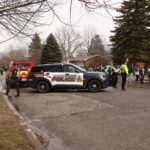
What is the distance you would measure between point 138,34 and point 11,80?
27074 millimetres

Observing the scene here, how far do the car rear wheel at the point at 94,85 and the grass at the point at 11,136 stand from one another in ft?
34.1

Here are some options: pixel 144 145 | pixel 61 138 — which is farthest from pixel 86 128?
pixel 144 145

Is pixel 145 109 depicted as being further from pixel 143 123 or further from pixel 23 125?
pixel 23 125

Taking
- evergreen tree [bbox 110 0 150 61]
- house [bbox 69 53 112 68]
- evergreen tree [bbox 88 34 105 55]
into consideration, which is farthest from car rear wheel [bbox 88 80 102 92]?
evergreen tree [bbox 88 34 105 55]

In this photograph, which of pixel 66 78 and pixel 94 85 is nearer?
pixel 94 85

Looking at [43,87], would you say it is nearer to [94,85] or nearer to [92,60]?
[94,85]

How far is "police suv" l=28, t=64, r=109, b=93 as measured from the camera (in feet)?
69.2

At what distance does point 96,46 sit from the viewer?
355 feet

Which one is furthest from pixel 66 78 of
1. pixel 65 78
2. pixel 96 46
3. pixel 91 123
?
pixel 96 46

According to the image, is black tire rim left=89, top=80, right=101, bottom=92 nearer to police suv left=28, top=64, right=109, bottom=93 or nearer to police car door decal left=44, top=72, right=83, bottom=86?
police suv left=28, top=64, right=109, bottom=93

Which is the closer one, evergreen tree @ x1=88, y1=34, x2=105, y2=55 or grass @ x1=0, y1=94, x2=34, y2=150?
grass @ x1=0, y1=94, x2=34, y2=150

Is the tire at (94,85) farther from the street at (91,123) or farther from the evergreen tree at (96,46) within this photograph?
the evergreen tree at (96,46)

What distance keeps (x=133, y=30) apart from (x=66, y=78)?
2462 cm

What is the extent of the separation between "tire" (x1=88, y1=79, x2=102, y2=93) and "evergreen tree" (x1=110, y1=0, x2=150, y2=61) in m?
22.6
